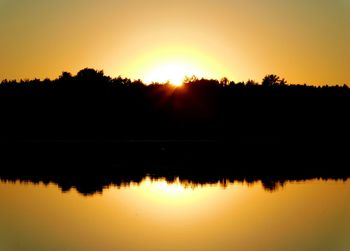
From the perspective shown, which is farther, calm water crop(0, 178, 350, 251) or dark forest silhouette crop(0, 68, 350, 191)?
dark forest silhouette crop(0, 68, 350, 191)

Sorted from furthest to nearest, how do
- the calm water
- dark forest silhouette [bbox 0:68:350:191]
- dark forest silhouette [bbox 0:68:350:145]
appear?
dark forest silhouette [bbox 0:68:350:145]
dark forest silhouette [bbox 0:68:350:191]
the calm water

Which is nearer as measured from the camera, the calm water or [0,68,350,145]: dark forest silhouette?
the calm water

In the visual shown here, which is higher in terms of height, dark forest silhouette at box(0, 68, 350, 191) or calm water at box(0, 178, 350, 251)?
dark forest silhouette at box(0, 68, 350, 191)

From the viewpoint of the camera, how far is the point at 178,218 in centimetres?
2419

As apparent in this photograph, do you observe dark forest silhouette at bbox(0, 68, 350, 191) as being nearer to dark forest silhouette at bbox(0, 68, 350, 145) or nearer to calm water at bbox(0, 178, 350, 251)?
dark forest silhouette at bbox(0, 68, 350, 145)

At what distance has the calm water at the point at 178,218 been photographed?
64.5 ft

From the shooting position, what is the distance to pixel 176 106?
95.4m

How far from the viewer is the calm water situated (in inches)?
774

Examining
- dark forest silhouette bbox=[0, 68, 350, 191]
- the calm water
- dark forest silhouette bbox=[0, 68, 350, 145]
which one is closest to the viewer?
the calm water

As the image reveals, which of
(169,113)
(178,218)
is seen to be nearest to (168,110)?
(169,113)

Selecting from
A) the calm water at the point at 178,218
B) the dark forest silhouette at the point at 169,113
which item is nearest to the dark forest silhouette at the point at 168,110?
the dark forest silhouette at the point at 169,113

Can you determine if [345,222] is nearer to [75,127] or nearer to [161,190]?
[161,190]

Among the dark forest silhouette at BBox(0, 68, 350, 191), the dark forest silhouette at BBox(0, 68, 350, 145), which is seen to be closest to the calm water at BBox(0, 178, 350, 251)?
the dark forest silhouette at BBox(0, 68, 350, 191)

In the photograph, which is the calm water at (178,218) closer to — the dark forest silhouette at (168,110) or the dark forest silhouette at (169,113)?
the dark forest silhouette at (169,113)
